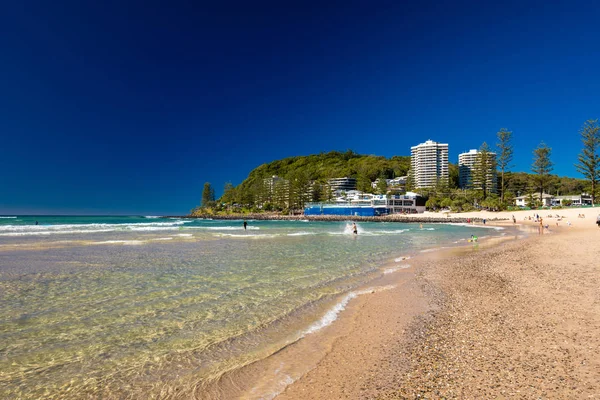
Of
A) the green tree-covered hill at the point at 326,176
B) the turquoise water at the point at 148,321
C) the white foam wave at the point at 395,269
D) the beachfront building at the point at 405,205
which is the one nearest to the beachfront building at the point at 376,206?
the beachfront building at the point at 405,205

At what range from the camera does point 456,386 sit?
3625 mm

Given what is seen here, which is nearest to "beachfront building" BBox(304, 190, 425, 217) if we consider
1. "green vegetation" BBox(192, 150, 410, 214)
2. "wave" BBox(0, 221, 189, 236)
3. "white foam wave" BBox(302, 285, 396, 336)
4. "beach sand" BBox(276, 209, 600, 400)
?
"green vegetation" BBox(192, 150, 410, 214)

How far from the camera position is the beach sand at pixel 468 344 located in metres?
3.69

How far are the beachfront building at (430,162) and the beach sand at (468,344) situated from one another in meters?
144

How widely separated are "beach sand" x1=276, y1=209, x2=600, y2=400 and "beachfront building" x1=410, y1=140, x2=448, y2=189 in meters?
144

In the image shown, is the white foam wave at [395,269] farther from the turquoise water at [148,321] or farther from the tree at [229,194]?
the tree at [229,194]

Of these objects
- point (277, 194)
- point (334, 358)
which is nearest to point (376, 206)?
point (277, 194)

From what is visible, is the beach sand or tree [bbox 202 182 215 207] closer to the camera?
the beach sand

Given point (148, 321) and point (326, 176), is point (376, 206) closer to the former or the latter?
point (326, 176)

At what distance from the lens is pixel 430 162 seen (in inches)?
5748

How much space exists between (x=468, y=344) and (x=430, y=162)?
503 ft

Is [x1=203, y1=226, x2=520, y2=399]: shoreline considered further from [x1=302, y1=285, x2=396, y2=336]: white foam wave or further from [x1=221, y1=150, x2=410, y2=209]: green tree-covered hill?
[x1=221, y1=150, x2=410, y2=209]: green tree-covered hill

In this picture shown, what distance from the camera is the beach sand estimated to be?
12.1 ft

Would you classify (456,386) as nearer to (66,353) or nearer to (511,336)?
(511,336)
